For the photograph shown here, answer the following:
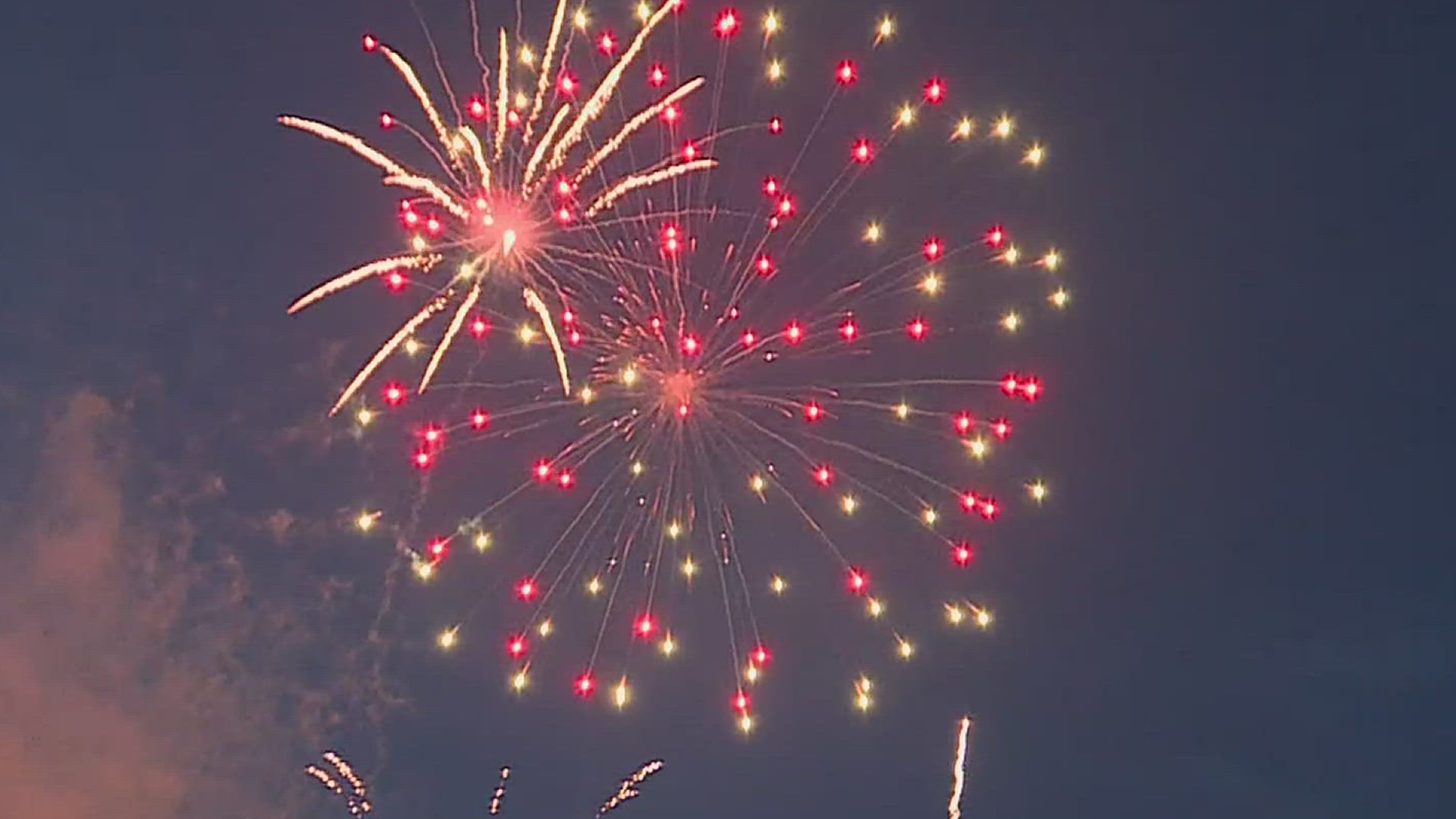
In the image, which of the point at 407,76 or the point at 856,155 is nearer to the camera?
the point at 856,155

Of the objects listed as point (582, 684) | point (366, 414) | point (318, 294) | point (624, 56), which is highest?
point (624, 56)

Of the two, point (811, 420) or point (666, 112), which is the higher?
point (666, 112)

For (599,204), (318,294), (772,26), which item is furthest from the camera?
(318,294)

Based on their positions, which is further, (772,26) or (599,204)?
(599,204)

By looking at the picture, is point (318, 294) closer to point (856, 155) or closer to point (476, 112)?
point (476, 112)

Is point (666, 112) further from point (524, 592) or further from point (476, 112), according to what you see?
point (524, 592)

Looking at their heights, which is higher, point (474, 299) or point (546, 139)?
point (546, 139)

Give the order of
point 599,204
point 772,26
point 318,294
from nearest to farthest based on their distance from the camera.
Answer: point 772,26 → point 599,204 → point 318,294

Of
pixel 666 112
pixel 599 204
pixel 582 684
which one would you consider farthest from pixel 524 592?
pixel 666 112

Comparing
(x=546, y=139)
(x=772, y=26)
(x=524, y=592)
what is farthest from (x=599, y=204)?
(x=524, y=592)
